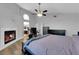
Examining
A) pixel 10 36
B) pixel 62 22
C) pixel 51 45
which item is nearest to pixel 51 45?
pixel 51 45

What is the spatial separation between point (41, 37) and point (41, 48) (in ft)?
0.76

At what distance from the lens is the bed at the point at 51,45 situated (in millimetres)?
1191

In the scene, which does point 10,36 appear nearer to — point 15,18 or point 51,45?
point 15,18

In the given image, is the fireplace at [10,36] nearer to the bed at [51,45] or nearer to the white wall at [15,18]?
the white wall at [15,18]

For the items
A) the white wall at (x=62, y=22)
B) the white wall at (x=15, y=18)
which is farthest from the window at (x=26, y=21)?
the white wall at (x=62, y=22)

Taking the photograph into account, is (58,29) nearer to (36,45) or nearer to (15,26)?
(36,45)

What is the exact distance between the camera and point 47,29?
151cm

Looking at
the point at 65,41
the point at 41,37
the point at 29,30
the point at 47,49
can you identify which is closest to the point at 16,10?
the point at 29,30

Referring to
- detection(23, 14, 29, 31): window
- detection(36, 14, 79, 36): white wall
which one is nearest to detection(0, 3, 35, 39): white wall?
detection(23, 14, 29, 31): window

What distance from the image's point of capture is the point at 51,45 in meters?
1.32

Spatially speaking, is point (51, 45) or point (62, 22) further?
point (62, 22)

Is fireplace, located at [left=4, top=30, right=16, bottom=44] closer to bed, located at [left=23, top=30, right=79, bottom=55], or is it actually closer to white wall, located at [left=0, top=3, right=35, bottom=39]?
white wall, located at [left=0, top=3, right=35, bottom=39]

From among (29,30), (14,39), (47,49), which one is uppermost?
(29,30)

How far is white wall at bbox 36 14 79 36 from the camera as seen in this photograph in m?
1.42
